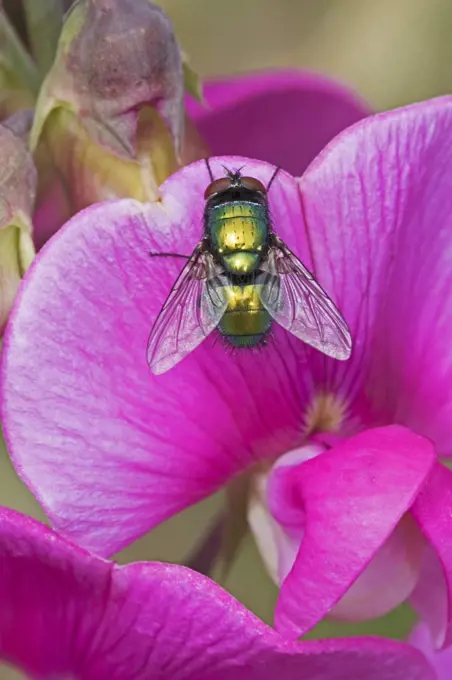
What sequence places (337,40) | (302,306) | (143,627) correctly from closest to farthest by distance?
(143,627)
(302,306)
(337,40)

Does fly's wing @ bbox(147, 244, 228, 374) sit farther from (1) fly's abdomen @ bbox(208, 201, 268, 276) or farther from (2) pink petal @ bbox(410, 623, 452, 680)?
(2) pink petal @ bbox(410, 623, 452, 680)

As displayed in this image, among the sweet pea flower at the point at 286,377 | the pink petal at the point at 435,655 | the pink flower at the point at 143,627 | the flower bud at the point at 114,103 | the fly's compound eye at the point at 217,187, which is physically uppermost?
the flower bud at the point at 114,103

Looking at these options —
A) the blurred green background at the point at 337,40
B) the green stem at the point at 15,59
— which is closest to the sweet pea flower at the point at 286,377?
the green stem at the point at 15,59

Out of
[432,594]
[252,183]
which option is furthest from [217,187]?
→ [432,594]

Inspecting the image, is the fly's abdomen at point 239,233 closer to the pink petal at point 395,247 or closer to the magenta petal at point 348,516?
the pink petal at point 395,247

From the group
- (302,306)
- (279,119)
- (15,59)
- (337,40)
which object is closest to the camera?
(302,306)

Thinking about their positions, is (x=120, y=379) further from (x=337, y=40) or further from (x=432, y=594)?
(x=337, y=40)
